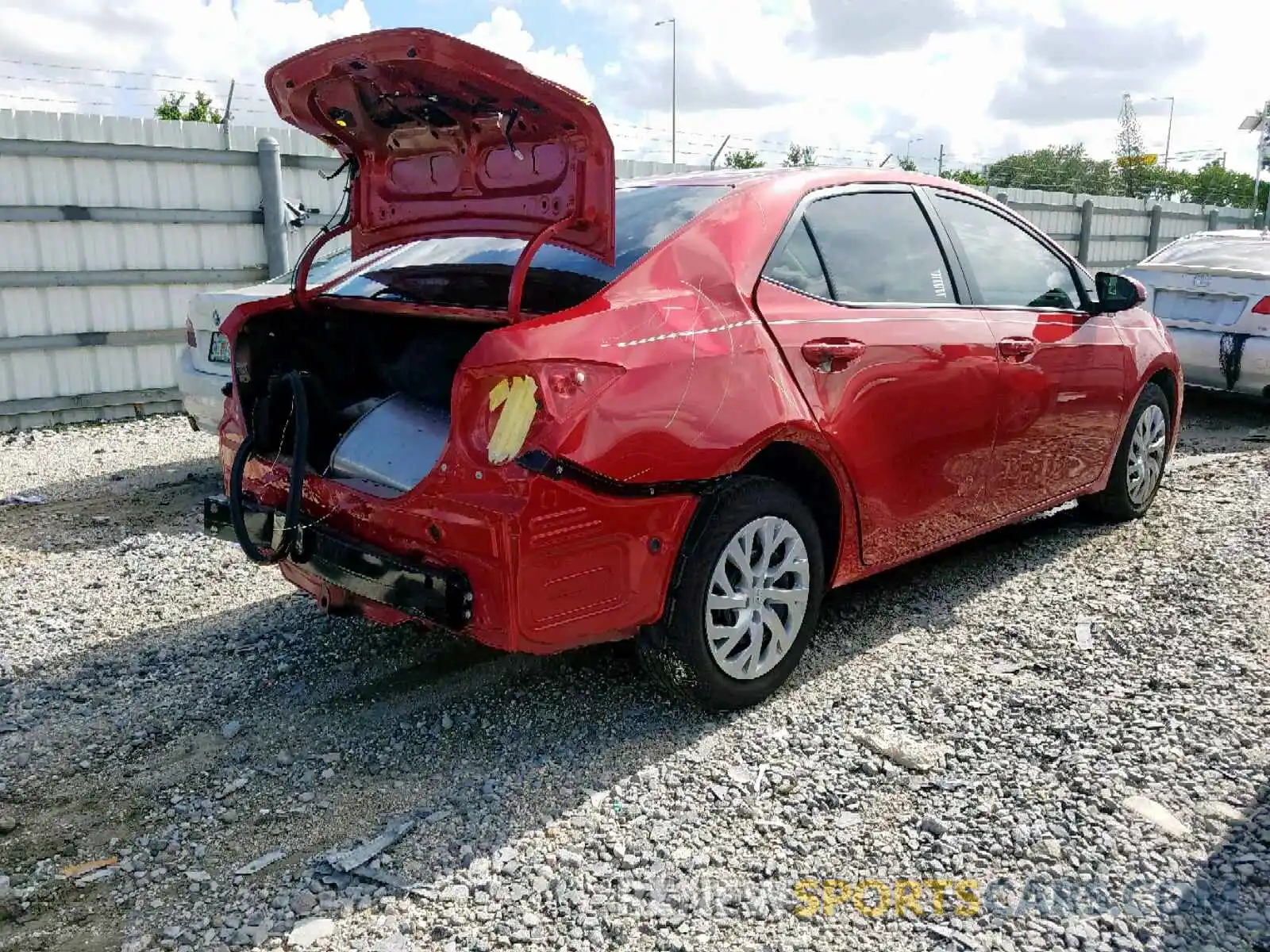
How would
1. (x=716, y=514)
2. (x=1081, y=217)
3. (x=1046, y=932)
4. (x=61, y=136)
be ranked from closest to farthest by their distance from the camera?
1. (x=1046, y=932)
2. (x=716, y=514)
3. (x=61, y=136)
4. (x=1081, y=217)

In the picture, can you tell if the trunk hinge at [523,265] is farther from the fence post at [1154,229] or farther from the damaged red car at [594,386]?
the fence post at [1154,229]

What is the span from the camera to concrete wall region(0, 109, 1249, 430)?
27.6 feet

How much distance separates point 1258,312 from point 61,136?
9.35 m

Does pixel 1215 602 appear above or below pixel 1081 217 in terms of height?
below

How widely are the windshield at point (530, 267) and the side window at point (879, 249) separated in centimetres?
43

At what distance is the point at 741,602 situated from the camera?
3.31m

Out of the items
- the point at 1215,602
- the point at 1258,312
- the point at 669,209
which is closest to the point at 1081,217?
the point at 1258,312

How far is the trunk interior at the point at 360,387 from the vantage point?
10.6ft

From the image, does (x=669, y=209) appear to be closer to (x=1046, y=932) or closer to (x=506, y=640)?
(x=506, y=640)

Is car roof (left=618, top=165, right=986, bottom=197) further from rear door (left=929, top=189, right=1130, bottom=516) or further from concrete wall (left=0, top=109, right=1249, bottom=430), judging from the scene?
concrete wall (left=0, top=109, right=1249, bottom=430)

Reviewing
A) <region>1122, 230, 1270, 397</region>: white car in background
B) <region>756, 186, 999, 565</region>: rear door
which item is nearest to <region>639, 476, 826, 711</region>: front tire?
<region>756, 186, 999, 565</region>: rear door

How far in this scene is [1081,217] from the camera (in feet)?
56.3

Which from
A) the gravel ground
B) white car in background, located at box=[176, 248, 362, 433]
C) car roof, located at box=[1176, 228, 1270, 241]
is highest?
car roof, located at box=[1176, 228, 1270, 241]

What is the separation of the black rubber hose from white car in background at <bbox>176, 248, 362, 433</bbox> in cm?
296
